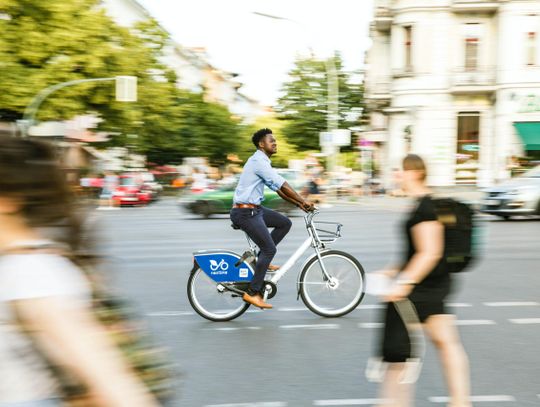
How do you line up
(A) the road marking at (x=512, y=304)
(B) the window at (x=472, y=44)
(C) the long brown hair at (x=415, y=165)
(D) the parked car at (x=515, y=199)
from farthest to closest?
(B) the window at (x=472, y=44) → (D) the parked car at (x=515, y=199) → (A) the road marking at (x=512, y=304) → (C) the long brown hair at (x=415, y=165)

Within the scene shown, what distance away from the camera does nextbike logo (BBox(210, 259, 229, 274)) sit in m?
7.47

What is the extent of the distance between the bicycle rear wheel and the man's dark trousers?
0.30m

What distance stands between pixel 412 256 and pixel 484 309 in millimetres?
3745

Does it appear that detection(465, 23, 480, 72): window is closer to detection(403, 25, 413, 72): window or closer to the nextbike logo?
detection(403, 25, 413, 72): window

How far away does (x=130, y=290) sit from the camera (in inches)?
374

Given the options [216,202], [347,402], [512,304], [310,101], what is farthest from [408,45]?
[347,402]

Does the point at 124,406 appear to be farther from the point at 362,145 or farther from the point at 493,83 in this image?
the point at 493,83

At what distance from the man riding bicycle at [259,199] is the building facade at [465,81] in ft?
87.8

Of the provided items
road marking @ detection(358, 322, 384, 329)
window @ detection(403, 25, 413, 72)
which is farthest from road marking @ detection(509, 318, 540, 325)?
window @ detection(403, 25, 413, 72)

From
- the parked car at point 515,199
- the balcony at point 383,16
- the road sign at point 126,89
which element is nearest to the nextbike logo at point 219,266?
the parked car at point 515,199

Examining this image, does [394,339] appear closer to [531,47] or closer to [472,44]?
[531,47]

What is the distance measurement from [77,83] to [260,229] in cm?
2711

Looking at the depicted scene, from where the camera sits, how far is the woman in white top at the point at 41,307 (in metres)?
1.83

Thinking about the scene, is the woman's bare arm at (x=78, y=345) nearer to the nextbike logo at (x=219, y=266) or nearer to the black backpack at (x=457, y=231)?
the black backpack at (x=457, y=231)
